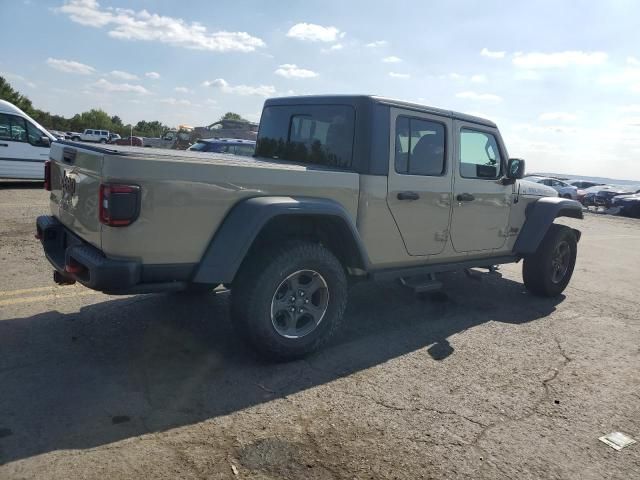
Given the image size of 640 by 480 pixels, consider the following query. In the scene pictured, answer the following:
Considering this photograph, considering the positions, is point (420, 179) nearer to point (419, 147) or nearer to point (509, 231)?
point (419, 147)

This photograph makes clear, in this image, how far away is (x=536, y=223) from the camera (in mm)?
5879

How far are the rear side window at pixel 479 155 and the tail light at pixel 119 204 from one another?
322 centimetres

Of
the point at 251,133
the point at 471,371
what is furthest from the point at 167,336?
the point at 251,133

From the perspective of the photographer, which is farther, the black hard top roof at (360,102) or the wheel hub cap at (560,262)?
the wheel hub cap at (560,262)

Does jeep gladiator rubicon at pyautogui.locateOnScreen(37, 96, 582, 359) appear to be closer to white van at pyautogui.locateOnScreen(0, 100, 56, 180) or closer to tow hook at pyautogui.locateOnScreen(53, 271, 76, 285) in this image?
tow hook at pyautogui.locateOnScreen(53, 271, 76, 285)

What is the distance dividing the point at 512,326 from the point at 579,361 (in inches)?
32.8

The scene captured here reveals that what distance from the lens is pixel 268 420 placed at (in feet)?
9.82

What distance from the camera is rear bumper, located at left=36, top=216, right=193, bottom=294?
299cm

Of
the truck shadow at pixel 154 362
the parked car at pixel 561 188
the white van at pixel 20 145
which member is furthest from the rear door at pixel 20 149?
the parked car at pixel 561 188

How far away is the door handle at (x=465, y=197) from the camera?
4927 millimetres

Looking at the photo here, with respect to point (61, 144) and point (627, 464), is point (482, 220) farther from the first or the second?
point (61, 144)

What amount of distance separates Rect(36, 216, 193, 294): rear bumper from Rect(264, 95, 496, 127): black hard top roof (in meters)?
2.03

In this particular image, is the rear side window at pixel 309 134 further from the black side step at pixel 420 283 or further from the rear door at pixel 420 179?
the black side step at pixel 420 283

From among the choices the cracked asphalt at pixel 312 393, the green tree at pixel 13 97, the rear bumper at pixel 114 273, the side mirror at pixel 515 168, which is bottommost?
the cracked asphalt at pixel 312 393
